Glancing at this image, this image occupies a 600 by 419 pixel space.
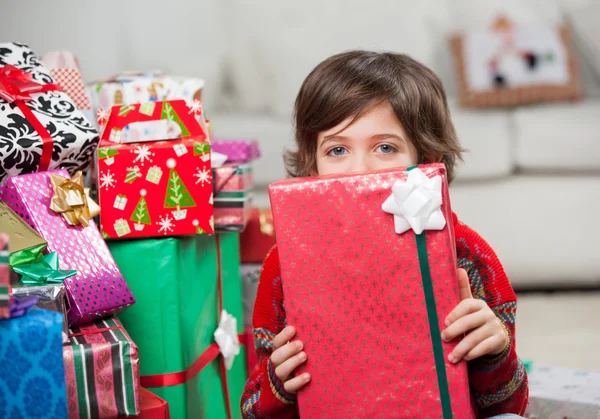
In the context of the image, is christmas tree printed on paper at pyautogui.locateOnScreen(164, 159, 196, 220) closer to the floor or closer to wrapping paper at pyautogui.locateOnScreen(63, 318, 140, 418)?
wrapping paper at pyautogui.locateOnScreen(63, 318, 140, 418)

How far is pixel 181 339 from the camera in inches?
44.4

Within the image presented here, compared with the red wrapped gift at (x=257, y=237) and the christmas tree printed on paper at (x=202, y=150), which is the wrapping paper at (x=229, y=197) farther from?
the red wrapped gift at (x=257, y=237)

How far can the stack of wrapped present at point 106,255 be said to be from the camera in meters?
0.83

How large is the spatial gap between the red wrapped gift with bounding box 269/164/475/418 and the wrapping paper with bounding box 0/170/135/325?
287mm

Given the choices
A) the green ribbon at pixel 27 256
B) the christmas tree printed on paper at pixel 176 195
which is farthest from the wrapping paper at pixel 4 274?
the christmas tree printed on paper at pixel 176 195

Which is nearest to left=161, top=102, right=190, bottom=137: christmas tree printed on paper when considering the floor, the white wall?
the floor

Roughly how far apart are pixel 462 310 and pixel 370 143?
0.29 metres

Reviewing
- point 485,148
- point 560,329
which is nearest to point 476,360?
point 560,329

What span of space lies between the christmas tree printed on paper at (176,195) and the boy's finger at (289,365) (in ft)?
1.12

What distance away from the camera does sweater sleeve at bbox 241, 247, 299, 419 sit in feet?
3.03

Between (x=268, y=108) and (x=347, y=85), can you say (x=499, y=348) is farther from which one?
(x=268, y=108)

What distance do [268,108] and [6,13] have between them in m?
0.90

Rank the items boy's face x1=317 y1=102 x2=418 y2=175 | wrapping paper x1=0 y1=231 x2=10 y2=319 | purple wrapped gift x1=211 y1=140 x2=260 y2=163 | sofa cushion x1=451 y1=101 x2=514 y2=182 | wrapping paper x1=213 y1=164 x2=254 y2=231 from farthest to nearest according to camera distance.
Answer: sofa cushion x1=451 y1=101 x2=514 y2=182
purple wrapped gift x1=211 y1=140 x2=260 y2=163
wrapping paper x1=213 y1=164 x2=254 y2=231
boy's face x1=317 y1=102 x2=418 y2=175
wrapping paper x1=0 y1=231 x2=10 y2=319

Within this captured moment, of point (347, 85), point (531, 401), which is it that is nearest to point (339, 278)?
point (347, 85)
